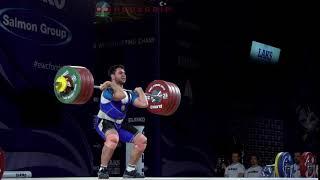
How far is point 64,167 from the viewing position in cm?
1088

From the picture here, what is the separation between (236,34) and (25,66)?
613 centimetres

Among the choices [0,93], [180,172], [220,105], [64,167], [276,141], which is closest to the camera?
[0,93]

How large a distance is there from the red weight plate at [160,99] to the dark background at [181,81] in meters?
3.23

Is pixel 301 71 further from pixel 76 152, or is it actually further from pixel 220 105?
pixel 76 152

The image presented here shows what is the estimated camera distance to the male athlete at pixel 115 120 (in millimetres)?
6457

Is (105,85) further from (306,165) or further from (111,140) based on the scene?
(306,165)

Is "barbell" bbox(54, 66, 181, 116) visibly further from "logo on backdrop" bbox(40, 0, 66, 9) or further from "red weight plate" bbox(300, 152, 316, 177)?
"red weight plate" bbox(300, 152, 316, 177)

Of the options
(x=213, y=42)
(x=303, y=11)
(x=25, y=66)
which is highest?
(x=303, y=11)

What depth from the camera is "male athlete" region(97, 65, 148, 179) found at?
646cm

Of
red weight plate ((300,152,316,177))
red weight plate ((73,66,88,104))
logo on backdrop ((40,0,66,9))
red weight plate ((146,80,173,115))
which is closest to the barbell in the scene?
red weight plate ((73,66,88,104))

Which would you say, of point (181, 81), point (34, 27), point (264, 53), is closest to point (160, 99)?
point (34, 27)

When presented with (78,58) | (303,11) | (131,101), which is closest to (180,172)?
(78,58)

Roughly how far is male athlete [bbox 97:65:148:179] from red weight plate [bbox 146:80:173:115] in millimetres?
483

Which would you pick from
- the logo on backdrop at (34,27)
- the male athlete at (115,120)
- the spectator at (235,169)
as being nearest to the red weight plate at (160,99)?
the male athlete at (115,120)
